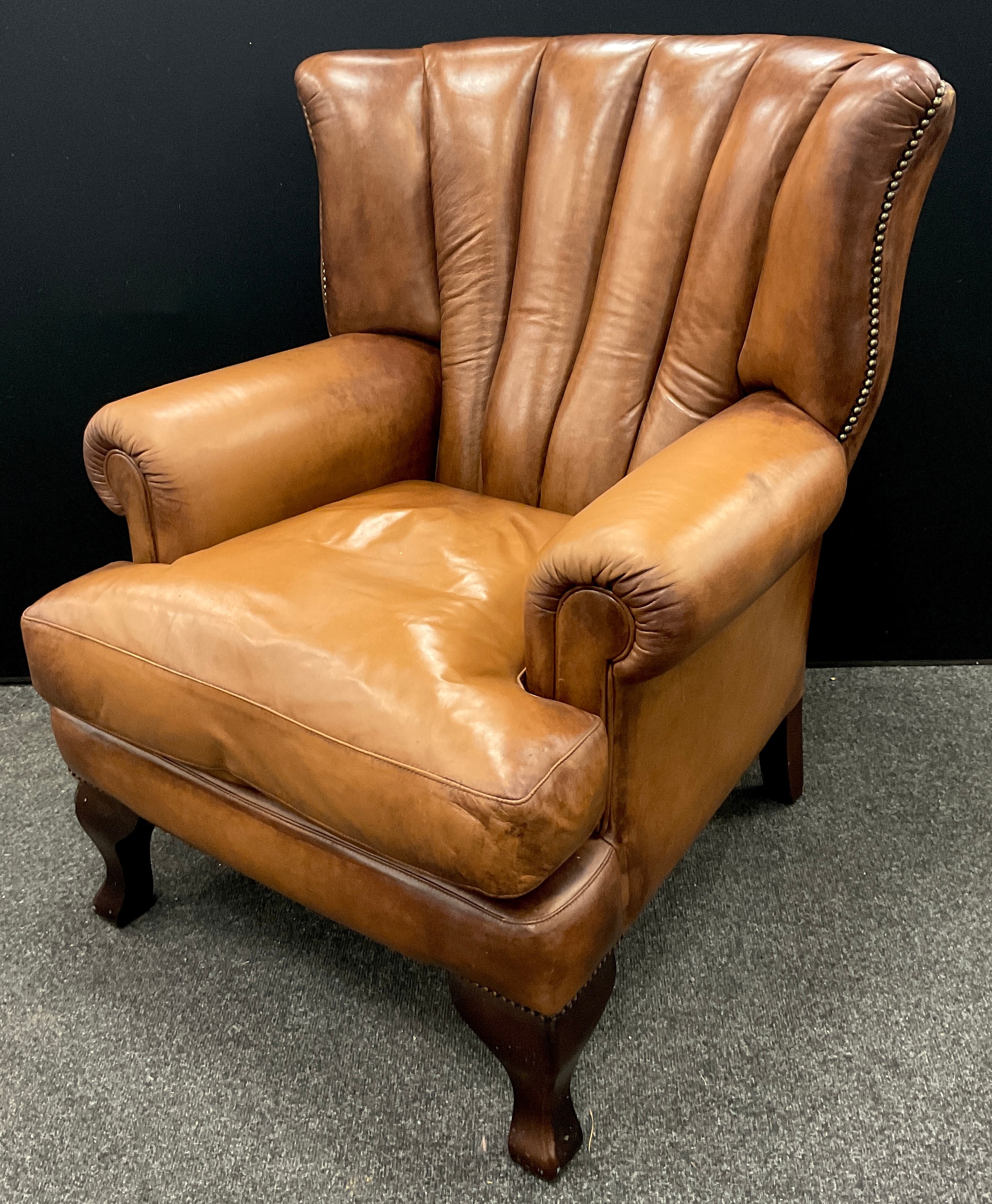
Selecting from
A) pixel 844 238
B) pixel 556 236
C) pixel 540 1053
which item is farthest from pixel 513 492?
pixel 540 1053

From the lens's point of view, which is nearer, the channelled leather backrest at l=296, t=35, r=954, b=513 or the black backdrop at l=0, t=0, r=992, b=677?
the channelled leather backrest at l=296, t=35, r=954, b=513

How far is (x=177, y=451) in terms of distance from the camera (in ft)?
4.25

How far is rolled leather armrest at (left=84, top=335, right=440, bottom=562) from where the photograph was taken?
131 cm

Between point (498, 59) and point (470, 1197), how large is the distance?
1.47 m

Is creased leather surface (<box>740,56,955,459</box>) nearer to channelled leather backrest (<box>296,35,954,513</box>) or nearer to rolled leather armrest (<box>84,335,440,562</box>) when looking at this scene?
channelled leather backrest (<box>296,35,954,513</box>)

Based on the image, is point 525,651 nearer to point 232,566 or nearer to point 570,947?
point 570,947

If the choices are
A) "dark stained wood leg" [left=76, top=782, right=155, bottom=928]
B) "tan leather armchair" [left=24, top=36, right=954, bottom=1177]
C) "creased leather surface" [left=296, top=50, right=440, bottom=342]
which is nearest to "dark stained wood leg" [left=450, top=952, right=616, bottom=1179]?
"tan leather armchair" [left=24, top=36, right=954, bottom=1177]

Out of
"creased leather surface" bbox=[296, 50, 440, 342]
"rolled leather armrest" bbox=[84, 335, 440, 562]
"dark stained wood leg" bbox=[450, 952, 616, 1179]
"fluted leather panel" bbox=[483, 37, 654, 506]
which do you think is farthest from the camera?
"creased leather surface" bbox=[296, 50, 440, 342]

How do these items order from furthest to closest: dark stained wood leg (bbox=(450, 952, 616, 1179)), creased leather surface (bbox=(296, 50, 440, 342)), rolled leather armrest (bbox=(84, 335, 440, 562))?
1. creased leather surface (bbox=(296, 50, 440, 342))
2. rolled leather armrest (bbox=(84, 335, 440, 562))
3. dark stained wood leg (bbox=(450, 952, 616, 1179))

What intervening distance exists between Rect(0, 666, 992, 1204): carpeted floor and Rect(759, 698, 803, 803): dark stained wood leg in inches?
1.3

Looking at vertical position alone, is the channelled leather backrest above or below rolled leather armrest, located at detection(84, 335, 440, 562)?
above

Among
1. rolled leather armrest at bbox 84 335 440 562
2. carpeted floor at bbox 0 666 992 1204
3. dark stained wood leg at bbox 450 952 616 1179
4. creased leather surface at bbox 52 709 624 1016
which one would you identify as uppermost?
rolled leather armrest at bbox 84 335 440 562

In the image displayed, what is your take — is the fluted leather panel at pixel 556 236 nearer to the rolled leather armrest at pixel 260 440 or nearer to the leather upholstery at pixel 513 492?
the leather upholstery at pixel 513 492

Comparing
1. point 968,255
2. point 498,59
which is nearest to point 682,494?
point 498,59
